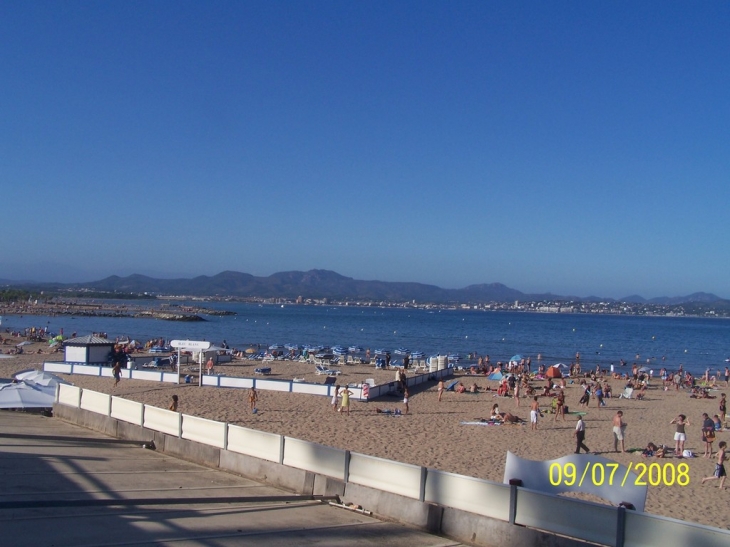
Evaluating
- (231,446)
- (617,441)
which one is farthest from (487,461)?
(231,446)

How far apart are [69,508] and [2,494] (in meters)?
1.23

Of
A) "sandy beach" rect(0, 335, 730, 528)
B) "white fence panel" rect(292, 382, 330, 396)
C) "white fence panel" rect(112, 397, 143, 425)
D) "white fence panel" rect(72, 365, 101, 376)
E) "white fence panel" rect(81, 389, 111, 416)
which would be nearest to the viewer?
"white fence panel" rect(112, 397, 143, 425)

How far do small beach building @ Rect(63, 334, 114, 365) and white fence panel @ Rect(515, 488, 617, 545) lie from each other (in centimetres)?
3289

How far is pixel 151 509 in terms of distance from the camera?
798cm

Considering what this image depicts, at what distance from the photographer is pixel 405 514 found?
8.16 meters

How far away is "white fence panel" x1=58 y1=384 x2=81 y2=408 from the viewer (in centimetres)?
1540

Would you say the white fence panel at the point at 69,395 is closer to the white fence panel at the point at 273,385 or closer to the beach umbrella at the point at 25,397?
the beach umbrella at the point at 25,397

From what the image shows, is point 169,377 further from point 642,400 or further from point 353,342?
point 353,342

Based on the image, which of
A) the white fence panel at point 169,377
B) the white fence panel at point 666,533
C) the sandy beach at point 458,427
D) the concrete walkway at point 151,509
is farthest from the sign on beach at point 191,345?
the white fence panel at point 666,533

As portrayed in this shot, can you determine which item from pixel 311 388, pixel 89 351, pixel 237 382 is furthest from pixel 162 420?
pixel 89 351

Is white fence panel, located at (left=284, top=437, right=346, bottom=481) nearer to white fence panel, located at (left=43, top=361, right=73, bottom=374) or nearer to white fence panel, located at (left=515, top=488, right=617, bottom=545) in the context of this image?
white fence panel, located at (left=515, top=488, right=617, bottom=545)

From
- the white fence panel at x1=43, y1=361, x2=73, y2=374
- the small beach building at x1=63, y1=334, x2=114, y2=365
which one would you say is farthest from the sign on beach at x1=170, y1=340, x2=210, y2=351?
the small beach building at x1=63, y1=334, x2=114, y2=365

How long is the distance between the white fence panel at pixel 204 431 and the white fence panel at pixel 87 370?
78.2ft

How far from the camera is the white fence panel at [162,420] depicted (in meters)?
12.1
